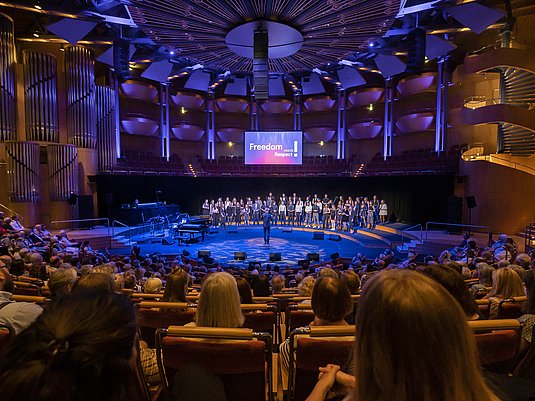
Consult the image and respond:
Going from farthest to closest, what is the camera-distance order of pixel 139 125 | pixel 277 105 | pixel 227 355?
1. pixel 277 105
2. pixel 139 125
3. pixel 227 355

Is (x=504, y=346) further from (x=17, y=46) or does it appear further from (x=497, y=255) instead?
(x=17, y=46)

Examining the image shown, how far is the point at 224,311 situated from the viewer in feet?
6.91

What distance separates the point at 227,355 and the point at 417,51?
13.0m

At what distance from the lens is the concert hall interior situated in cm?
1079

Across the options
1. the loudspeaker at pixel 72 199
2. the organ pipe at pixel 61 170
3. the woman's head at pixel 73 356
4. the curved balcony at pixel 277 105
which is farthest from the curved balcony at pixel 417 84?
the woman's head at pixel 73 356

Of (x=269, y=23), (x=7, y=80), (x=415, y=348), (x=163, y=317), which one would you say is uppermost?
(x=269, y=23)

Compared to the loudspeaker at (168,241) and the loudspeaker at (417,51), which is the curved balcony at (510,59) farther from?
the loudspeaker at (168,241)

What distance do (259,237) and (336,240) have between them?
342cm

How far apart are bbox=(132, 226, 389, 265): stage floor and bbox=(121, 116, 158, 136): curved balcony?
8.18 metres

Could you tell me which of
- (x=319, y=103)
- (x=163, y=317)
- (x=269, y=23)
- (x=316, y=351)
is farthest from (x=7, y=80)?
(x=319, y=103)

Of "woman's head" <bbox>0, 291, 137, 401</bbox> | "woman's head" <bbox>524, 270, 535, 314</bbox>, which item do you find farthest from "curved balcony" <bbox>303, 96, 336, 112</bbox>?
"woman's head" <bbox>0, 291, 137, 401</bbox>

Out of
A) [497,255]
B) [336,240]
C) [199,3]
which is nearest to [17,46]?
[199,3]

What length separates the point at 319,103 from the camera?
23.9 m

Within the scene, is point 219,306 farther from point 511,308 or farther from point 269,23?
point 269,23
